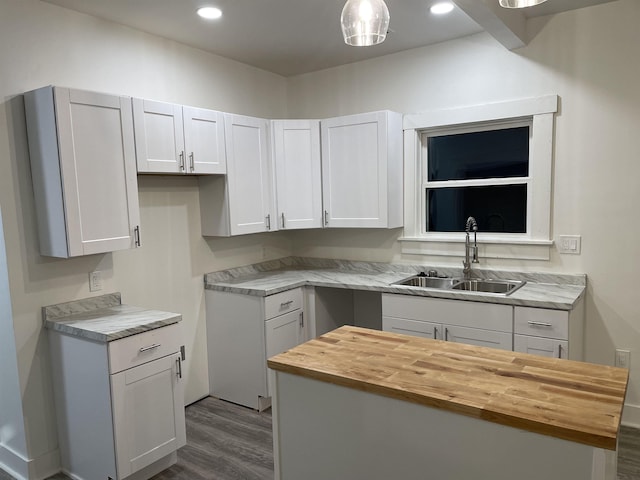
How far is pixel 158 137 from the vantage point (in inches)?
115

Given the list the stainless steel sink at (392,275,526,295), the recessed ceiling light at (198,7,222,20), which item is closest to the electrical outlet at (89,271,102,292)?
the recessed ceiling light at (198,7,222,20)

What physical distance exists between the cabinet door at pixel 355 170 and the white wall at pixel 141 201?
0.76m

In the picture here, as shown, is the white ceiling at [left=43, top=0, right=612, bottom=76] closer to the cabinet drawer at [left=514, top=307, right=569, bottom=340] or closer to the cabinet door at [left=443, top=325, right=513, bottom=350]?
the cabinet drawer at [left=514, top=307, right=569, bottom=340]

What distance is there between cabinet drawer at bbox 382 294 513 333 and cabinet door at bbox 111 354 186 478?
1.45 meters

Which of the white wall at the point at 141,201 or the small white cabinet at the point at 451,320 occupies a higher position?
the white wall at the point at 141,201

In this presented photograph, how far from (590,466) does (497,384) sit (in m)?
0.34

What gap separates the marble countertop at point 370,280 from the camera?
9.23 feet

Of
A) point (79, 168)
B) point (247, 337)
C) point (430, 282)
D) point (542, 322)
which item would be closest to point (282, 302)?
point (247, 337)

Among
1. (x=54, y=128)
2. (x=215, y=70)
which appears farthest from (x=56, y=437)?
(x=215, y=70)

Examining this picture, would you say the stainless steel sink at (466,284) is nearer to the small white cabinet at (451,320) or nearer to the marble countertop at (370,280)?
the marble countertop at (370,280)

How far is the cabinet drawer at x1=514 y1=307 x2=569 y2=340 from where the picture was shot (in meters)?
2.63

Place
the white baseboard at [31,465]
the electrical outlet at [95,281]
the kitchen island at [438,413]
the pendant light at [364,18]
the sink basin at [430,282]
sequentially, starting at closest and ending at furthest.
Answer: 1. the kitchen island at [438,413]
2. the pendant light at [364,18]
3. the white baseboard at [31,465]
4. the electrical outlet at [95,281]
5. the sink basin at [430,282]

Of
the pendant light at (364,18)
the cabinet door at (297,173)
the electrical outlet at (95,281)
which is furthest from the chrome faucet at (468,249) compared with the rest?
the electrical outlet at (95,281)

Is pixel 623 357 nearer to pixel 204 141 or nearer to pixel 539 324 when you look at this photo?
pixel 539 324
